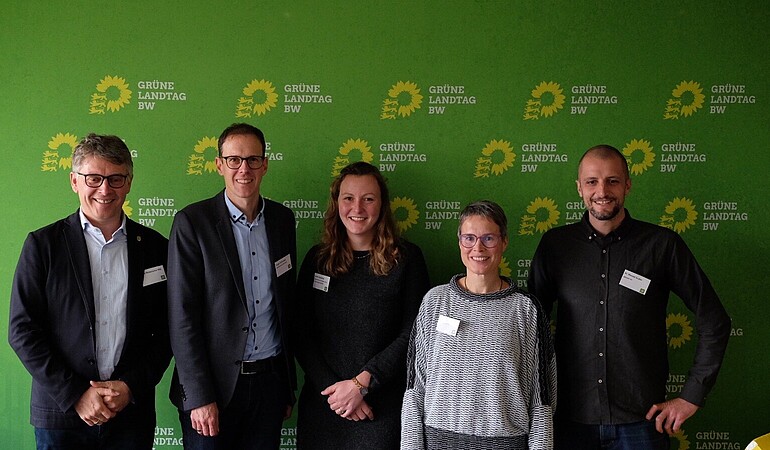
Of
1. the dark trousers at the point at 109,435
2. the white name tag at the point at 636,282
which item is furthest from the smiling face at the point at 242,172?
the white name tag at the point at 636,282

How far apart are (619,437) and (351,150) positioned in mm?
1829

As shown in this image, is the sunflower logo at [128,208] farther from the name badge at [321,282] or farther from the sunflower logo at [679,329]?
the sunflower logo at [679,329]

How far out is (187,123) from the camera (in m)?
3.23

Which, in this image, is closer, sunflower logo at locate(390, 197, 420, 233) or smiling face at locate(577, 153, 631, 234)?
smiling face at locate(577, 153, 631, 234)

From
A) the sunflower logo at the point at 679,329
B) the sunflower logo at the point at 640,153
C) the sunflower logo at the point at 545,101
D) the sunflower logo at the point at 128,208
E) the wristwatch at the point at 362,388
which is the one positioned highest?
the sunflower logo at the point at 545,101

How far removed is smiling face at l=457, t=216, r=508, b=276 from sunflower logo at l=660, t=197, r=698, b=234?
50.2 inches

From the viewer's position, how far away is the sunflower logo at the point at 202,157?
3234 mm

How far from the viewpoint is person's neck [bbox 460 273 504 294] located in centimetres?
244

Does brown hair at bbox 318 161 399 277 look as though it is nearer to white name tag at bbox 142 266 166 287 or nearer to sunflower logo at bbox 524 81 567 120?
white name tag at bbox 142 266 166 287

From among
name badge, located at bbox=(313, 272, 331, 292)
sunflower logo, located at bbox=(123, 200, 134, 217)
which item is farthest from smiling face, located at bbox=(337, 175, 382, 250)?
sunflower logo, located at bbox=(123, 200, 134, 217)

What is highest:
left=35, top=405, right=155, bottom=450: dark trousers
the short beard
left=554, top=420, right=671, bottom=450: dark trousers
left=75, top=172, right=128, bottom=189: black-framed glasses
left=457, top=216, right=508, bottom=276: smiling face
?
left=75, top=172, right=128, bottom=189: black-framed glasses

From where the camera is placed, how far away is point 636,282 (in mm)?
2609

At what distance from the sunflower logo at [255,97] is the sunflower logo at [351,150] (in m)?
0.43

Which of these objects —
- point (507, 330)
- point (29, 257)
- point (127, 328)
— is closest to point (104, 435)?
point (127, 328)
